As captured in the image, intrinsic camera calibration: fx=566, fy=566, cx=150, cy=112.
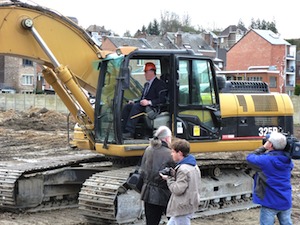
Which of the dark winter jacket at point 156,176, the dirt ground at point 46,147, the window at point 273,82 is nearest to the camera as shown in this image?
the dark winter jacket at point 156,176

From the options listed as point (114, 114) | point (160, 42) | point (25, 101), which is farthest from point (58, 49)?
point (160, 42)

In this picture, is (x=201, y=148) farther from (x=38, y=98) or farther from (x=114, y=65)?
(x=38, y=98)

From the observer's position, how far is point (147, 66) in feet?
29.1

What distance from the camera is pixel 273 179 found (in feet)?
21.0

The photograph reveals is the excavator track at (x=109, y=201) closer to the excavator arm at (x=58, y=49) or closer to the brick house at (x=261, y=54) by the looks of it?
the excavator arm at (x=58, y=49)

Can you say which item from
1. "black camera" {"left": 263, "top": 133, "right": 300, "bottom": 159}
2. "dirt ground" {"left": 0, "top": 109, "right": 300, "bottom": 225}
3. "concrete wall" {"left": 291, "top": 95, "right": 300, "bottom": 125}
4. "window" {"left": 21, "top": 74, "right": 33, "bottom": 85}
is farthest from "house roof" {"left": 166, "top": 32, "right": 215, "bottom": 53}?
"black camera" {"left": 263, "top": 133, "right": 300, "bottom": 159}

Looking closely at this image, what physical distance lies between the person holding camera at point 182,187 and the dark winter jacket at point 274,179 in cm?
81

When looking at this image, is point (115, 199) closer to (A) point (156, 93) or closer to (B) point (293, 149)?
(A) point (156, 93)

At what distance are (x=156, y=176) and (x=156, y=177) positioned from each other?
1 cm

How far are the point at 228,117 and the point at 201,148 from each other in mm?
856

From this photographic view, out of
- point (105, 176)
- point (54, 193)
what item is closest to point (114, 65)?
point (105, 176)

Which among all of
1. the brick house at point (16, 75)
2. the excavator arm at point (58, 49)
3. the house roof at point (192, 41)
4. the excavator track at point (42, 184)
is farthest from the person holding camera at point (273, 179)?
the house roof at point (192, 41)

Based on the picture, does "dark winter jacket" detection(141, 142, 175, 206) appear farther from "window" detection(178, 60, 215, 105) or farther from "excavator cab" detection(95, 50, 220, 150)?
"window" detection(178, 60, 215, 105)

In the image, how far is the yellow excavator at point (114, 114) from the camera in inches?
329
